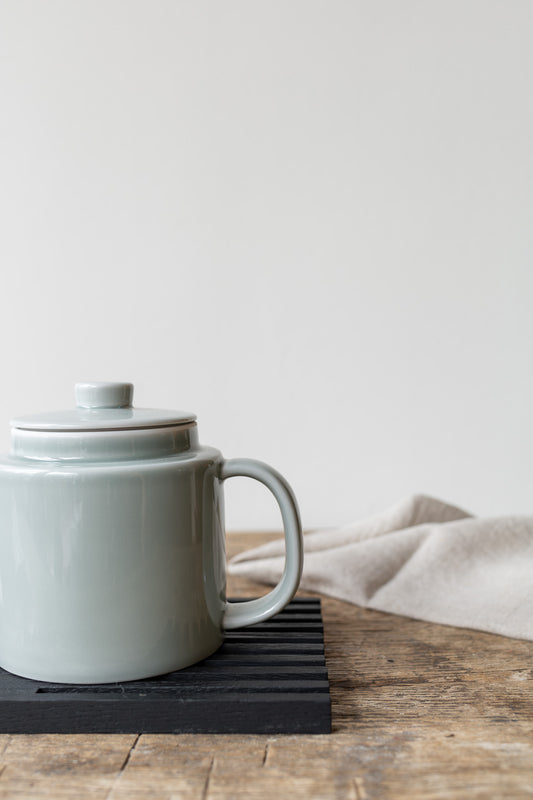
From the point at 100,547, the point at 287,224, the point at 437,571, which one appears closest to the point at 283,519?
the point at 100,547

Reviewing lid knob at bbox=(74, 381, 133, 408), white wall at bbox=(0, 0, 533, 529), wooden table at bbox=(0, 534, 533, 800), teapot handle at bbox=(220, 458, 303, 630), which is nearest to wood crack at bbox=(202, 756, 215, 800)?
wooden table at bbox=(0, 534, 533, 800)

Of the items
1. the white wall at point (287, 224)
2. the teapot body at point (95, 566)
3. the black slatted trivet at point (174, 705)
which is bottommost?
the black slatted trivet at point (174, 705)

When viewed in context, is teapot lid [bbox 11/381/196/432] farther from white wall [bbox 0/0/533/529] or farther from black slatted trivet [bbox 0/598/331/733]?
white wall [bbox 0/0/533/529]

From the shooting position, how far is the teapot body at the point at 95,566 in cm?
49

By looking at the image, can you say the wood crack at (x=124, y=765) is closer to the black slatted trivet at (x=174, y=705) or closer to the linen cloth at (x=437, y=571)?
the black slatted trivet at (x=174, y=705)

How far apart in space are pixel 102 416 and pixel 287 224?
792 millimetres

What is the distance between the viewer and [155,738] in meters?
0.47

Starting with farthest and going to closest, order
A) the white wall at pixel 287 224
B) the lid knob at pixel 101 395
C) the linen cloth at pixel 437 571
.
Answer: the white wall at pixel 287 224 < the linen cloth at pixel 437 571 < the lid knob at pixel 101 395

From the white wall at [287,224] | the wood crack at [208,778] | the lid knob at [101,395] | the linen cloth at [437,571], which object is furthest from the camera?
the white wall at [287,224]

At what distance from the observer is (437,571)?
0.78 meters

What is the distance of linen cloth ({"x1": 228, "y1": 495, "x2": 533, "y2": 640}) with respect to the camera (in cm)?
71

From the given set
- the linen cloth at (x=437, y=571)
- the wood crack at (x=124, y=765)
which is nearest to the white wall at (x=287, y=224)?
the linen cloth at (x=437, y=571)

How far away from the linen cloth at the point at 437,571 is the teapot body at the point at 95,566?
12.0 inches

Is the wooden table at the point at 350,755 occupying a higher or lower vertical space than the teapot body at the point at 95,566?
lower
